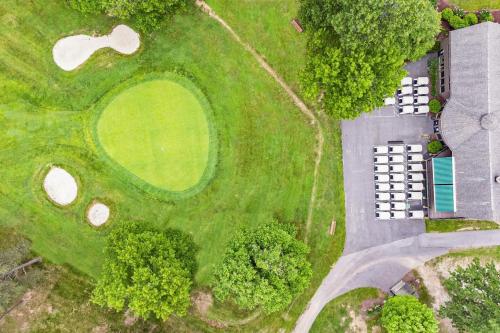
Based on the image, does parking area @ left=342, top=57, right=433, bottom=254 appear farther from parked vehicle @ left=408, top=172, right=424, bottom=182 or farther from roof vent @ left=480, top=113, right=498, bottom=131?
roof vent @ left=480, top=113, right=498, bottom=131

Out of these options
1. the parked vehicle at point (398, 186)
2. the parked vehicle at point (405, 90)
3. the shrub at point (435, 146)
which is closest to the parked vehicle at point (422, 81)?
the parked vehicle at point (405, 90)

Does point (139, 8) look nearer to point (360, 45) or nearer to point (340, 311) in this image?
point (360, 45)

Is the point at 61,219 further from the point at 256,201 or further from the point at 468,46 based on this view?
the point at 468,46

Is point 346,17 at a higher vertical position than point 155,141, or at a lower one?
higher

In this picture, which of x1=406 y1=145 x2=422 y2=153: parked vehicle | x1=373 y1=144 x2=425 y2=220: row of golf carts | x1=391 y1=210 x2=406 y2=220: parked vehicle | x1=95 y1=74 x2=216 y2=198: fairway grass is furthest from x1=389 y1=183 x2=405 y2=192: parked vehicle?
x1=95 y1=74 x2=216 y2=198: fairway grass

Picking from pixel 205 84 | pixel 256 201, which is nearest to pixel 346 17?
pixel 205 84

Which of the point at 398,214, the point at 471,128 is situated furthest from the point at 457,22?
the point at 398,214
